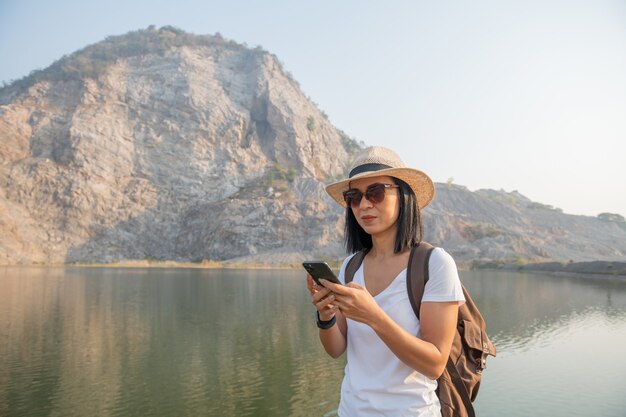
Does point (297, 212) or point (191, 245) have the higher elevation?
point (297, 212)

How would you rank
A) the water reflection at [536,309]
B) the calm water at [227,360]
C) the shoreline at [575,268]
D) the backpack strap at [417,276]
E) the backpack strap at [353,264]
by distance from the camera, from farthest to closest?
1. the shoreline at [575,268]
2. the water reflection at [536,309]
3. the calm water at [227,360]
4. the backpack strap at [353,264]
5. the backpack strap at [417,276]

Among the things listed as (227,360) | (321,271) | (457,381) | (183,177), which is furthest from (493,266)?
(321,271)

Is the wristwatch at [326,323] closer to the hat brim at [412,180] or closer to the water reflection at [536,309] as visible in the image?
the hat brim at [412,180]

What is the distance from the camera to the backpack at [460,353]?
230 centimetres

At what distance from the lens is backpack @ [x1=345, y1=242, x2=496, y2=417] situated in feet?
7.54

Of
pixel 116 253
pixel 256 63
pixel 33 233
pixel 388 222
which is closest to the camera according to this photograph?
pixel 388 222

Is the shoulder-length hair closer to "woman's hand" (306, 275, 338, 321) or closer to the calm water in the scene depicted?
"woman's hand" (306, 275, 338, 321)

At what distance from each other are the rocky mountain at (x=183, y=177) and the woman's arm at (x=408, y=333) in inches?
2321

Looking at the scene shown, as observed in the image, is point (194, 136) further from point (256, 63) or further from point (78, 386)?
point (78, 386)

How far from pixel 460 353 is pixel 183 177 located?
74.3m

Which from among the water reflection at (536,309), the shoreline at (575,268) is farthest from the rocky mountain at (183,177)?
the water reflection at (536,309)

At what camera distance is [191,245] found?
6875cm

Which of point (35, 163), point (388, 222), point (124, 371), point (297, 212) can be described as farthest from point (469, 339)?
point (35, 163)

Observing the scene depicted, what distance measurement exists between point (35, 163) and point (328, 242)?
41.6m
